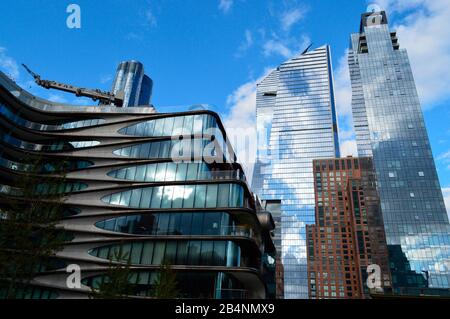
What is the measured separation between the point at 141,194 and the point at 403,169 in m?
113

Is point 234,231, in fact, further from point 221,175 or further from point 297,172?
point 297,172

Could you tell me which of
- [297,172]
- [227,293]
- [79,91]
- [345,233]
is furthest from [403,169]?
[79,91]

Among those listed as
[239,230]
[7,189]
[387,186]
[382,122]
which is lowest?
[239,230]

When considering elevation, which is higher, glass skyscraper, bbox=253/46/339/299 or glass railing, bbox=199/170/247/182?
glass skyscraper, bbox=253/46/339/299

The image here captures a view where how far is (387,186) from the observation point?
117062mm

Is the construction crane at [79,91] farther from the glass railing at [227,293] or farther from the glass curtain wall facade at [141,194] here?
the glass railing at [227,293]

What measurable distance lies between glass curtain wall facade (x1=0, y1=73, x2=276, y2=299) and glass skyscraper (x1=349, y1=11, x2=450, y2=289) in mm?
85717

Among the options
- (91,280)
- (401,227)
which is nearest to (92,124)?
(91,280)

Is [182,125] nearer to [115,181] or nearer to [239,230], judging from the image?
[115,181]

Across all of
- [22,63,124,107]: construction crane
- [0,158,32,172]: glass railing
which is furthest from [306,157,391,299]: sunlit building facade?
[0,158,32,172]: glass railing

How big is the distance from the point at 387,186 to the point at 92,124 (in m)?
110

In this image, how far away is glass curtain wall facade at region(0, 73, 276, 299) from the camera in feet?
113

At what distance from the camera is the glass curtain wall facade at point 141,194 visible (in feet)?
113

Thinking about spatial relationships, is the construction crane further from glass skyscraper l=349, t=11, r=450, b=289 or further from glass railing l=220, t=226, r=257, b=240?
glass skyscraper l=349, t=11, r=450, b=289
